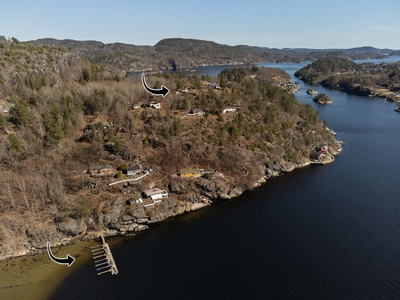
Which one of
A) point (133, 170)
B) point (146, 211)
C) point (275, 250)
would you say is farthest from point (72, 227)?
point (275, 250)

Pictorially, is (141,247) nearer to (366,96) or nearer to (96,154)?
(96,154)

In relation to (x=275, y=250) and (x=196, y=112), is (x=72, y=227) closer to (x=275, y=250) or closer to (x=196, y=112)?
(x=275, y=250)

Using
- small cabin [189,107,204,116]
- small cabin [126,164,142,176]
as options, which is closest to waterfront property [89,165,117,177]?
small cabin [126,164,142,176]

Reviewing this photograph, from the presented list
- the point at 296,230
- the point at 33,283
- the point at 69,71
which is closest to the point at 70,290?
the point at 33,283

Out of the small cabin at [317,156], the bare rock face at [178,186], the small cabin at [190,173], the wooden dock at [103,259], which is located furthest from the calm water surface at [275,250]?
the small cabin at [317,156]

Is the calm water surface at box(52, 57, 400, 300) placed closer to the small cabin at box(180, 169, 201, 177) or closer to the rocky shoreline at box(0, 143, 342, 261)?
the rocky shoreline at box(0, 143, 342, 261)

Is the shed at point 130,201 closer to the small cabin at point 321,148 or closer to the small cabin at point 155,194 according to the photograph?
the small cabin at point 155,194

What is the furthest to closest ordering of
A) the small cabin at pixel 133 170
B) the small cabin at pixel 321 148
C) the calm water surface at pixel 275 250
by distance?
the small cabin at pixel 321 148 → the small cabin at pixel 133 170 → the calm water surface at pixel 275 250
